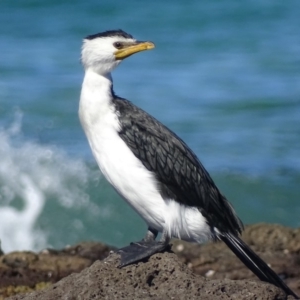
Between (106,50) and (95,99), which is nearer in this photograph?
(95,99)

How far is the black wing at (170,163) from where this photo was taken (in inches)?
292

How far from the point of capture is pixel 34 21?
26188 millimetres

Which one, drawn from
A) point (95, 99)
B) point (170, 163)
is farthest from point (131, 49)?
point (170, 163)

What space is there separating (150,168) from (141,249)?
24.6 inches

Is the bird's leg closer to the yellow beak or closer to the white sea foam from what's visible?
the yellow beak

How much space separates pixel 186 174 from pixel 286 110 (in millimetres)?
12618

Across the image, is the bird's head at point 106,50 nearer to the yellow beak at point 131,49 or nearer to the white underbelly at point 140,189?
the yellow beak at point 131,49

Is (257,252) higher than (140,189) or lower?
lower

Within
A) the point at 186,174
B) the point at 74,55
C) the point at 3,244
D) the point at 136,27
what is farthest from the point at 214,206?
the point at 136,27

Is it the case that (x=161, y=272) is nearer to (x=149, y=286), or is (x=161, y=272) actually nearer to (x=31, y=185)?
(x=149, y=286)

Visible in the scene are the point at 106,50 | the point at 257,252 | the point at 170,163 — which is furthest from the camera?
the point at 257,252

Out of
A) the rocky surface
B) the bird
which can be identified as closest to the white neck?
the bird

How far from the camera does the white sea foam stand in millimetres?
14266

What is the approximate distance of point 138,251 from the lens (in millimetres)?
6957
